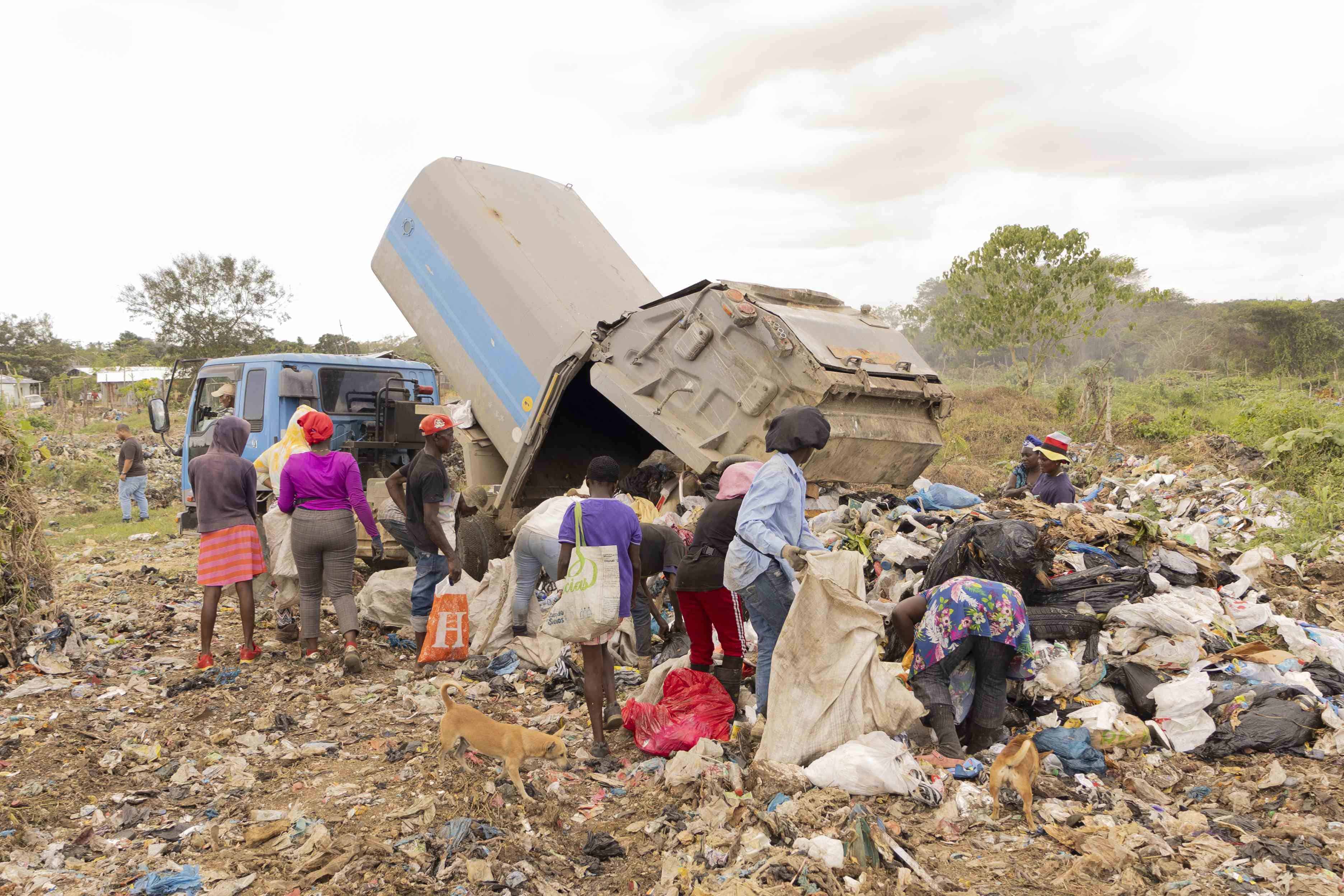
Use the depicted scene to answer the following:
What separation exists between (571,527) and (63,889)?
83.8 inches

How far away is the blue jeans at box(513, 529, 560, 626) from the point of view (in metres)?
4.62

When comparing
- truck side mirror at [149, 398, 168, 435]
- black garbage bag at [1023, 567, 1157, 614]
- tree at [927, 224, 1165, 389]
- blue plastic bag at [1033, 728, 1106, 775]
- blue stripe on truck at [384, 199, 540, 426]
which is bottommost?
blue plastic bag at [1033, 728, 1106, 775]

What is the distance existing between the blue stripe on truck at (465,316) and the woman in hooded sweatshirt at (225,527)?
6.23 feet

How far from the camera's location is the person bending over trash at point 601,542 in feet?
12.7

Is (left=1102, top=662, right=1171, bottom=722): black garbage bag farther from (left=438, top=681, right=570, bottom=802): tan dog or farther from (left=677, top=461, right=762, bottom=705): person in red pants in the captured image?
(left=438, top=681, right=570, bottom=802): tan dog

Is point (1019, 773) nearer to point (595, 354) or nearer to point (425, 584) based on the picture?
point (425, 584)

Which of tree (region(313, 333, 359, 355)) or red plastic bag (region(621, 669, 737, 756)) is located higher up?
tree (region(313, 333, 359, 355))

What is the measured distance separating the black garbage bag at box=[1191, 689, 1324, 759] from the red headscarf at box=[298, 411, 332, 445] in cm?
450

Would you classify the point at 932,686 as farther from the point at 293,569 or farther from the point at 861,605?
the point at 293,569

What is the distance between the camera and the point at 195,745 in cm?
407

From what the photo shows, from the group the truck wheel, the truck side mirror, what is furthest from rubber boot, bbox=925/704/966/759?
the truck side mirror

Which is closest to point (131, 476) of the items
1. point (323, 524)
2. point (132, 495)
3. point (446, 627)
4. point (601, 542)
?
point (132, 495)

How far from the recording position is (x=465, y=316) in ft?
22.4

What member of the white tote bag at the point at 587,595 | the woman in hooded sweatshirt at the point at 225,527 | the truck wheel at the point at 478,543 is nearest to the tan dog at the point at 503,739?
the white tote bag at the point at 587,595
